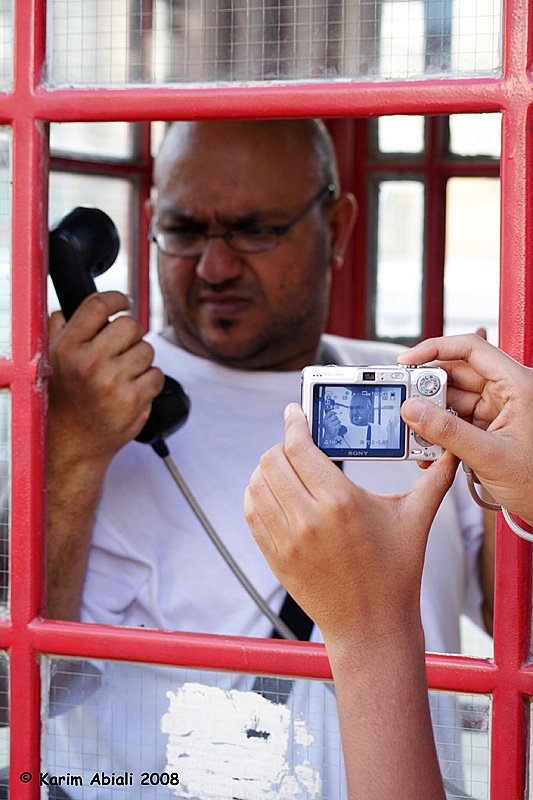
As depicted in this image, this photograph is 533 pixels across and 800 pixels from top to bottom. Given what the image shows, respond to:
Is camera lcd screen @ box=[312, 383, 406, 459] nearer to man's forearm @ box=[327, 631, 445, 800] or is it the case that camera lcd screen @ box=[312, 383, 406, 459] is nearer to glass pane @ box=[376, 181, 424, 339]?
man's forearm @ box=[327, 631, 445, 800]

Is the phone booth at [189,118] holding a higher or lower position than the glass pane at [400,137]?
lower

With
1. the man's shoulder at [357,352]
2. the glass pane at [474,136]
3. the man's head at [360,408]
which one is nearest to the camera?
the man's head at [360,408]

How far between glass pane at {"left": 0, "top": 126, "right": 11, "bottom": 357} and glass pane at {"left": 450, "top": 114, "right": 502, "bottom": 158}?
6.57 feet

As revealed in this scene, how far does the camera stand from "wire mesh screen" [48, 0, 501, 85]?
1.02m

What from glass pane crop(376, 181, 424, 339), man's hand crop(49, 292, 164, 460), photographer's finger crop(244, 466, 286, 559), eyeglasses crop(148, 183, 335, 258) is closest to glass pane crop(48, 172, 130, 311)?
eyeglasses crop(148, 183, 335, 258)

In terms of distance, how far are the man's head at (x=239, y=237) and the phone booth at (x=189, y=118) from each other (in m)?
0.70

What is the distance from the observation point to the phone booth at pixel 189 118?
3.29 ft

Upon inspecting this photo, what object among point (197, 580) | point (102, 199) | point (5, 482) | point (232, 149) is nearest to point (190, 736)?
point (5, 482)

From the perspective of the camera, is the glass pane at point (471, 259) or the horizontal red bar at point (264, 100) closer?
the horizontal red bar at point (264, 100)

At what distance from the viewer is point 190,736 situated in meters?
1.17

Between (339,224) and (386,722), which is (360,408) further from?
(339,224)

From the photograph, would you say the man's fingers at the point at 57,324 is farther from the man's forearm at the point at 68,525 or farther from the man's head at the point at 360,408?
the man's head at the point at 360,408

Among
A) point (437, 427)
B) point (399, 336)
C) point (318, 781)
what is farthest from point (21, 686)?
point (399, 336)

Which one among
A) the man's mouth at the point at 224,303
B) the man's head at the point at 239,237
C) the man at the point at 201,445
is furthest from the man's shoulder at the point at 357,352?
the man's mouth at the point at 224,303
